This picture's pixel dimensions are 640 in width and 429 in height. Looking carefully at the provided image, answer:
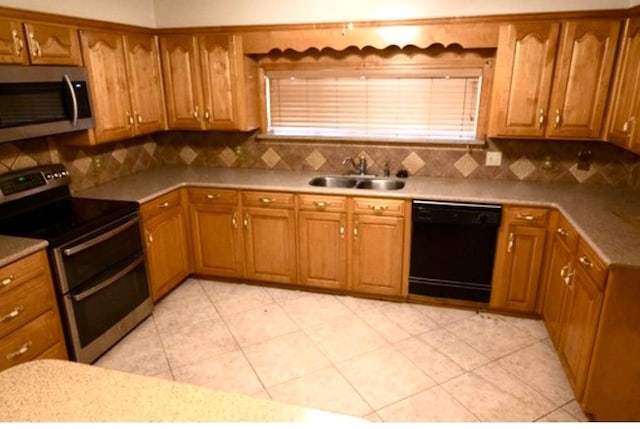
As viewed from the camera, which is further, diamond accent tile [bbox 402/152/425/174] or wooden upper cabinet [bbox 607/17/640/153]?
diamond accent tile [bbox 402/152/425/174]

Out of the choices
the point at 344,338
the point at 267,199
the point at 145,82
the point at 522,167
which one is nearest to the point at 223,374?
the point at 344,338

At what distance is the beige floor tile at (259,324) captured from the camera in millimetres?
2883

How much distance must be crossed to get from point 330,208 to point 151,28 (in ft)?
6.95

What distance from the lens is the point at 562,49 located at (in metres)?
2.76

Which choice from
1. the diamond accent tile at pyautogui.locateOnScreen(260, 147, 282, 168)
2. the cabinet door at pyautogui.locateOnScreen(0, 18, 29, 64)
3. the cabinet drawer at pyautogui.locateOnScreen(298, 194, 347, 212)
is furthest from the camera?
the diamond accent tile at pyautogui.locateOnScreen(260, 147, 282, 168)

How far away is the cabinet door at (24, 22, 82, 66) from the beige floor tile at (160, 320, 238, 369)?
192cm

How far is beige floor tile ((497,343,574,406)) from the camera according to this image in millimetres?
2324

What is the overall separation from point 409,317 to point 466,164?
4.39 feet

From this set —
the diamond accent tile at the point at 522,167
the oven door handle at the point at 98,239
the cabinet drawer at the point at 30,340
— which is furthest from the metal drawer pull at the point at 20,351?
the diamond accent tile at the point at 522,167

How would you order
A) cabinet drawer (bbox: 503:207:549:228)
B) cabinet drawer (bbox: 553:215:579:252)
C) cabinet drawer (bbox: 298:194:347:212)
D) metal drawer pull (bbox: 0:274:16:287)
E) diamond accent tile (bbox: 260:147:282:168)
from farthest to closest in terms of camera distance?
diamond accent tile (bbox: 260:147:282:168) < cabinet drawer (bbox: 298:194:347:212) < cabinet drawer (bbox: 503:207:549:228) < cabinet drawer (bbox: 553:215:579:252) < metal drawer pull (bbox: 0:274:16:287)

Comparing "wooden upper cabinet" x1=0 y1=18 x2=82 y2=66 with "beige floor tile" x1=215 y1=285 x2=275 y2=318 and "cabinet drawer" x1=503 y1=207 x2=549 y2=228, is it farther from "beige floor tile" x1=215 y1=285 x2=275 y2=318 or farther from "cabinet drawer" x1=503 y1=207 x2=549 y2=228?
"cabinet drawer" x1=503 y1=207 x2=549 y2=228

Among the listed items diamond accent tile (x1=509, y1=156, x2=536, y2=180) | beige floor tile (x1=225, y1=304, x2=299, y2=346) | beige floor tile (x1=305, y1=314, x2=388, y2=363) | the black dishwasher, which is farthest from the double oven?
diamond accent tile (x1=509, y1=156, x2=536, y2=180)

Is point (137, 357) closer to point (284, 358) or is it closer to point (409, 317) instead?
point (284, 358)

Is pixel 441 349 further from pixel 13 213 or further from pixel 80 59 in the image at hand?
pixel 80 59
